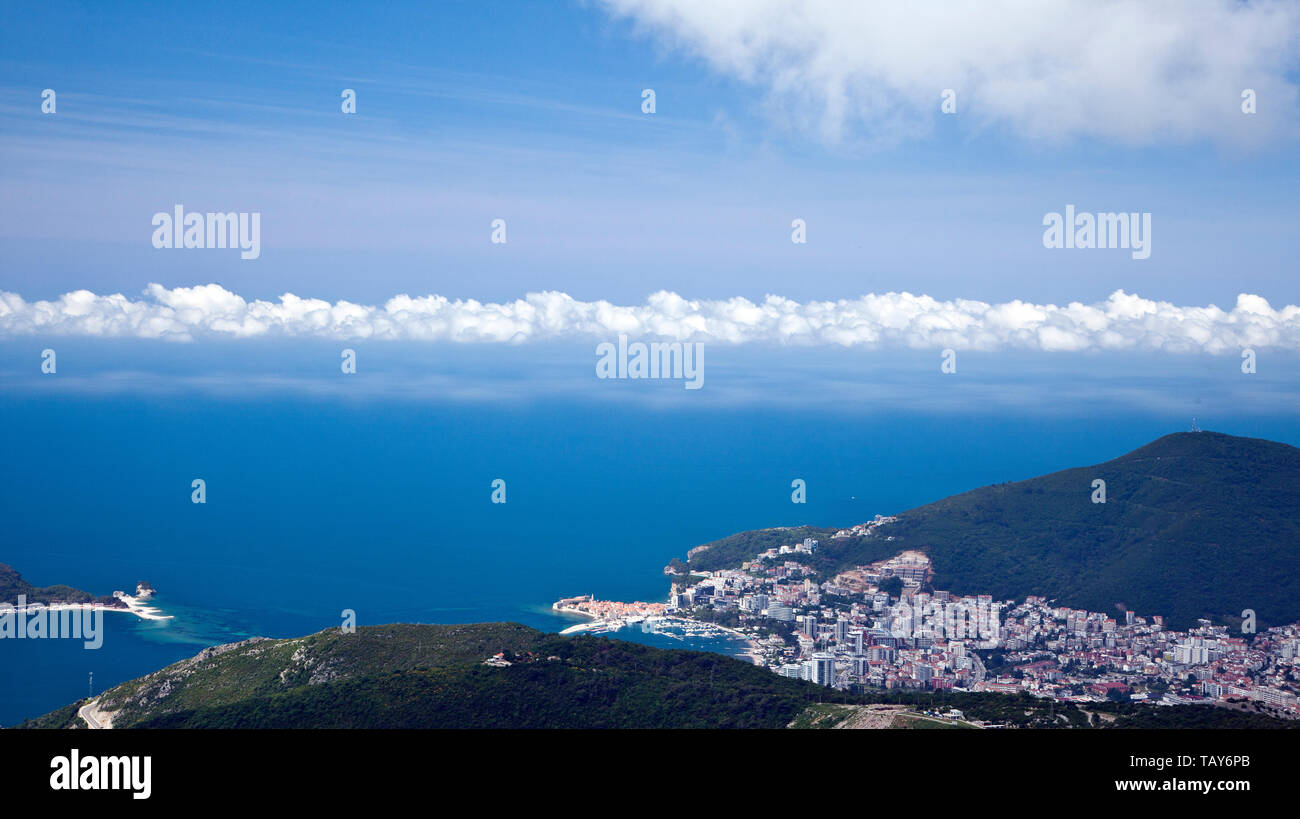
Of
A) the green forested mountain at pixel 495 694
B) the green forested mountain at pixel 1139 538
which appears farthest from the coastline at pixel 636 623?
the green forested mountain at pixel 495 694

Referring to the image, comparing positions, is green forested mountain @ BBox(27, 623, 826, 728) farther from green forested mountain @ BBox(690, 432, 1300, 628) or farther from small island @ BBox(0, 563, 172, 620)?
green forested mountain @ BBox(690, 432, 1300, 628)

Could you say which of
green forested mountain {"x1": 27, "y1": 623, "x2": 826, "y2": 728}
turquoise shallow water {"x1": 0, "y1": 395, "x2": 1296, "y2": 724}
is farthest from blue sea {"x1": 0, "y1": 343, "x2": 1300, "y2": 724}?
green forested mountain {"x1": 27, "y1": 623, "x2": 826, "y2": 728}

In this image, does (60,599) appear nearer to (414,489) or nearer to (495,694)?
(495,694)

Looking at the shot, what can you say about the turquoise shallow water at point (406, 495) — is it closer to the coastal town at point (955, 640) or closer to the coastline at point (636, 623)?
the coastline at point (636, 623)

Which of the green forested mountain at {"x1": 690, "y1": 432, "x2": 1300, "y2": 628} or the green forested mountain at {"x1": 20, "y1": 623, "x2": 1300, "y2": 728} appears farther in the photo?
the green forested mountain at {"x1": 690, "y1": 432, "x2": 1300, "y2": 628}

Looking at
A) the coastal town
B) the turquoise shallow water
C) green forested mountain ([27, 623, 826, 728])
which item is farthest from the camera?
the turquoise shallow water

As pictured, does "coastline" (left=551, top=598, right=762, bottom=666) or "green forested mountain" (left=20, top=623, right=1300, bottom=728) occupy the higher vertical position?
"green forested mountain" (left=20, top=623, right=1300, bottom=728)
